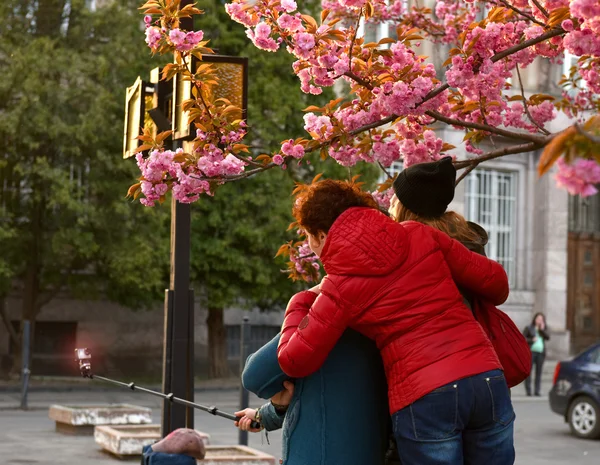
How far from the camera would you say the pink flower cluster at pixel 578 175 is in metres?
2.33

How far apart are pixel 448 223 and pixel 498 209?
2970 centimetres

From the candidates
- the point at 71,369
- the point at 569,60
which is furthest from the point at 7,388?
the point at 569,60

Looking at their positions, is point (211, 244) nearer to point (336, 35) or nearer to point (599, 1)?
point (336, 35)

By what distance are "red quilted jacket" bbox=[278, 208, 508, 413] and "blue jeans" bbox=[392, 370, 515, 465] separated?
0.03 metres

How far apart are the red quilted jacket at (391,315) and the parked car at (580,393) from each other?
11905mm

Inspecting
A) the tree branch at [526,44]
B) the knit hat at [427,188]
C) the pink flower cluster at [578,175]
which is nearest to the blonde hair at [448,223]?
the knit hat at [427,188]

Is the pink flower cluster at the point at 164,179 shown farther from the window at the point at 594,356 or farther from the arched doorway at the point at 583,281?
the arched doorway at the point at 583,281

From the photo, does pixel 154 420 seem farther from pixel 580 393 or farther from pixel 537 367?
pixel 537 367

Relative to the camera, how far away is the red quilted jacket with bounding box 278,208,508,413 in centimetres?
354

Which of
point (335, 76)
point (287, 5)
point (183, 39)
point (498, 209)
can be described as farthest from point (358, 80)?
point (498, 209)

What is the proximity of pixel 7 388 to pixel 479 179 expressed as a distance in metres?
16.4

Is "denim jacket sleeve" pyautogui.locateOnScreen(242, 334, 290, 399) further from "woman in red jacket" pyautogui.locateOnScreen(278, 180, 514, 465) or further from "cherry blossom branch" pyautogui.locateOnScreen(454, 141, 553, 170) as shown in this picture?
"cherry blossom branch" pyautogui.locateOnScreen(454, 141, 553, 170)

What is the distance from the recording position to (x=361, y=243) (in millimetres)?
3574

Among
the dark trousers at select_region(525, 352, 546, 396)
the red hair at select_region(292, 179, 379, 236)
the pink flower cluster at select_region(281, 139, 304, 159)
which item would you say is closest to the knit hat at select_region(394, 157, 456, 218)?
the red hair at select_region(292, 179, 379, 236)
